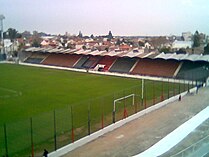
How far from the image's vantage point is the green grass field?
1305 centimetres

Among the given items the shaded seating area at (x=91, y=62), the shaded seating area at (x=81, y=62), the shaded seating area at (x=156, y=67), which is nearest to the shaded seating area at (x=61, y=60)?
the shaded seating area at (x=81, y=62)

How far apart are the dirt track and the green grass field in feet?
3.39

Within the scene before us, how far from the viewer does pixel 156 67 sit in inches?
1404

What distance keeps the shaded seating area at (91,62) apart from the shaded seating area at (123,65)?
3550 mm

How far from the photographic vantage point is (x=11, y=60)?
4900cm

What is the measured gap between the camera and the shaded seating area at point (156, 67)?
112 feet

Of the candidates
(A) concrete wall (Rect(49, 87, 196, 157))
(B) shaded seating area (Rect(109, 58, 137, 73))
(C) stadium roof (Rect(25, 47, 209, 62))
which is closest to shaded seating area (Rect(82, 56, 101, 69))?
(C) stadium roof (Rect(25, 47, 209, 62))

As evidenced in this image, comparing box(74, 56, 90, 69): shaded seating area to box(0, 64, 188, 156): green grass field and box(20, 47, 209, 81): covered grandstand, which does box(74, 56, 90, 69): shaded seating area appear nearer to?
box(20, 47, 209, 81): covered grandstand

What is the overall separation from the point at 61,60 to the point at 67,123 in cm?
3210

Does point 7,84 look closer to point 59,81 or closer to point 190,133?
point 59,81

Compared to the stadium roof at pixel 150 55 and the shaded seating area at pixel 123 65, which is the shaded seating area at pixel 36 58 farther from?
the shaded seating area at pixel 123 65

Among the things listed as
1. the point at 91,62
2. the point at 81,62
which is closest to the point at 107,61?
the point at 91,62

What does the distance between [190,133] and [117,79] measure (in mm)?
22846

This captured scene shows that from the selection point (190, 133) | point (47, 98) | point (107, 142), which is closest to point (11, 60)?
point (47, 98)
